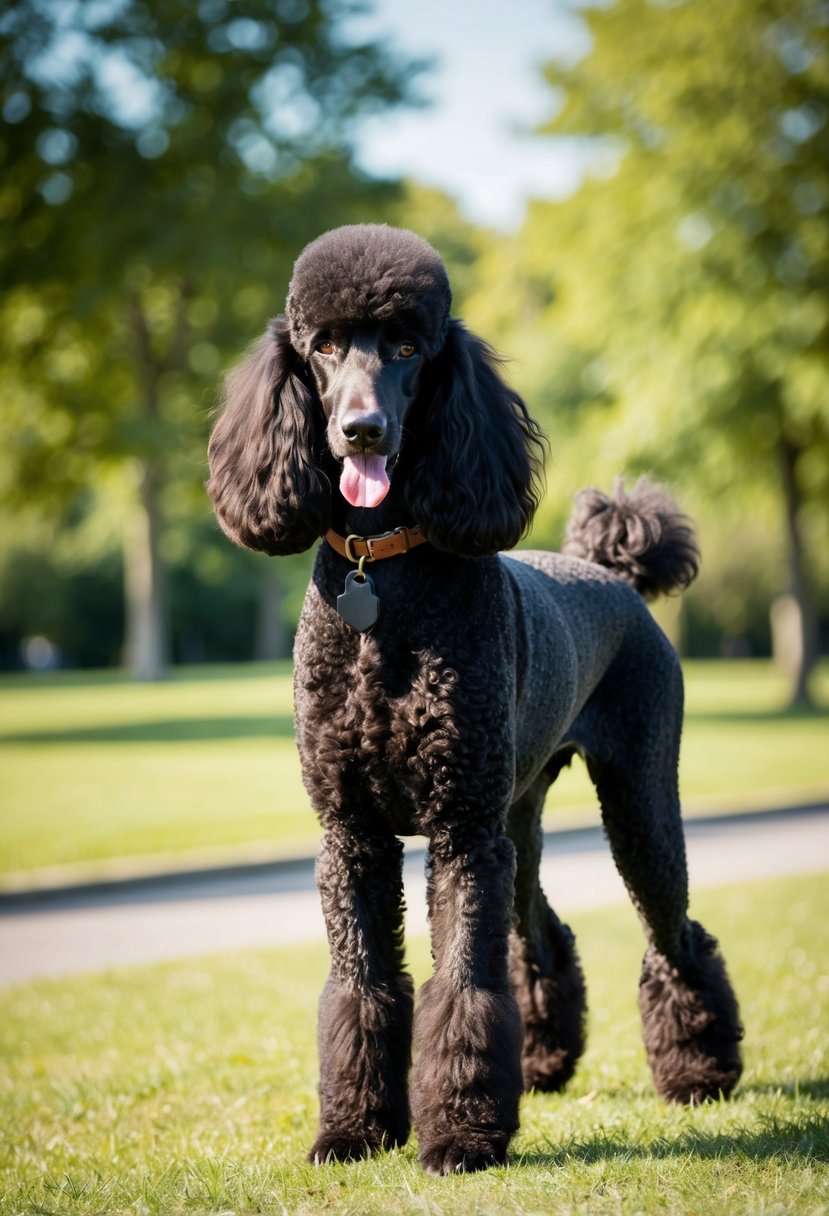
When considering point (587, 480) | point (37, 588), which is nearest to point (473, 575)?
point (587, 480)

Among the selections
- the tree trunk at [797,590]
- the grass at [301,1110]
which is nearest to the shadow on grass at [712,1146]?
the grass at [301,1110]

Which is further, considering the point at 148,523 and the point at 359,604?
the point at 148,523

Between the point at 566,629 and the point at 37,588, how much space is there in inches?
1862

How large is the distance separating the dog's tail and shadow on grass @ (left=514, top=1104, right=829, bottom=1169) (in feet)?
5.89

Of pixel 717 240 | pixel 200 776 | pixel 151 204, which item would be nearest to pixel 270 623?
pixel 151 204

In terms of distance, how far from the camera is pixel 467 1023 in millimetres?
2834

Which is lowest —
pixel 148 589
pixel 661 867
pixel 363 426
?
pixel 661 867

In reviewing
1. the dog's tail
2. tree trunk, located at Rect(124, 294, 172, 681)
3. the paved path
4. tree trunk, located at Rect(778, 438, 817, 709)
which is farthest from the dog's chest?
tree trunk, located at Rect(124, 294, 172, 681)

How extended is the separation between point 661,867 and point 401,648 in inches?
54.6

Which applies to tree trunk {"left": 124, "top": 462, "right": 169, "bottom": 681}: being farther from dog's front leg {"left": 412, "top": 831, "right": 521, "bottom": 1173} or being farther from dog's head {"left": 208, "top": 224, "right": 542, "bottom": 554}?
dog's front leg {"left": 412, "top": 831, "right": 521, "bottom": 1173}

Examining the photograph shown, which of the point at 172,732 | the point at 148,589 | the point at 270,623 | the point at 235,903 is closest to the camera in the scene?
the point at 235,903

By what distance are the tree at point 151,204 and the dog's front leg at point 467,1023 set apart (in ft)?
63.0

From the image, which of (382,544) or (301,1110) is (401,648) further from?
(301,1110)

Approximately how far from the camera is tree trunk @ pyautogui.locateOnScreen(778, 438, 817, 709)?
64.6ft
